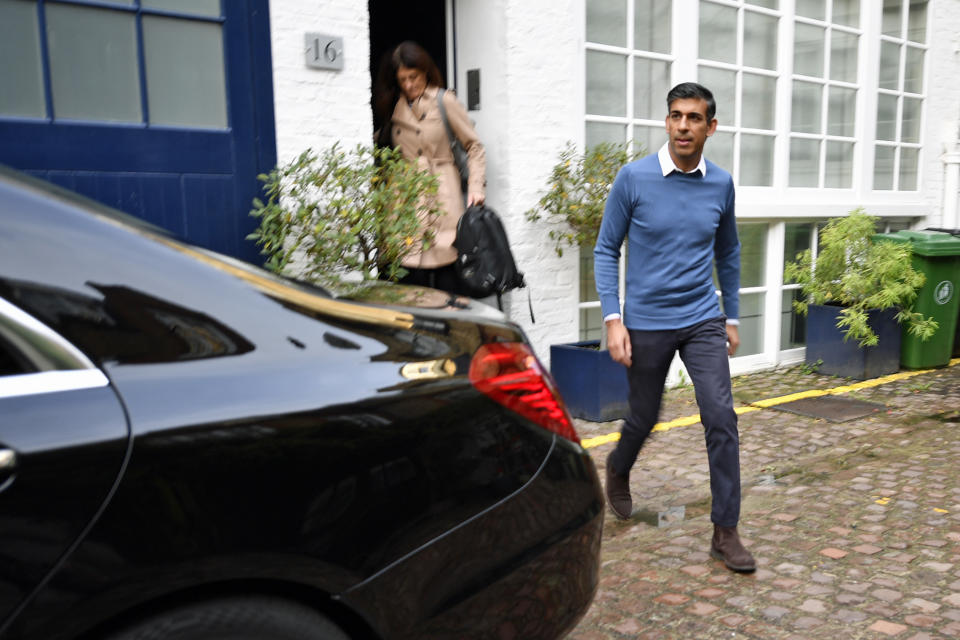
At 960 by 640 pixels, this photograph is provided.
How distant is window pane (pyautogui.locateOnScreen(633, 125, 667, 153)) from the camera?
6.29 metres

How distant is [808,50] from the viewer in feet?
24.6

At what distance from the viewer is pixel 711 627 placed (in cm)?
287

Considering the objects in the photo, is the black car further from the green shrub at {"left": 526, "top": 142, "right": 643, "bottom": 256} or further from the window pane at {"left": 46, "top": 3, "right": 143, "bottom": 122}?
the green shrub at {"left": 526, "top": 142, "right": 643, "bottom": 256}

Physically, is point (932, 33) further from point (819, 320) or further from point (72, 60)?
point (72, 60)

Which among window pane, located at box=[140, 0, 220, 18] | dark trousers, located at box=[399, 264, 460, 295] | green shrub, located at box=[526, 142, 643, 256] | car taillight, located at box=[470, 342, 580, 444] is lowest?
dark trousers, located at box=[399, 264, 460, 295]

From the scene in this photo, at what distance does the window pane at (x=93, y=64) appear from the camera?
3.97 metres

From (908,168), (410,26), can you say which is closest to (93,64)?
(410,26)

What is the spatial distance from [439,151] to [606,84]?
66.5 inches

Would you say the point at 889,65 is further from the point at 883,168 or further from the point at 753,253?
the point at 753,253

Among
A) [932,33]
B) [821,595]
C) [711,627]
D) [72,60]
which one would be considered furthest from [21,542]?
[932,33]

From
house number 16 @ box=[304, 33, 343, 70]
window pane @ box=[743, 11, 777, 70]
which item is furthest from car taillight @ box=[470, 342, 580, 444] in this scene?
window pane @ box=[743, 11, 777, 70]

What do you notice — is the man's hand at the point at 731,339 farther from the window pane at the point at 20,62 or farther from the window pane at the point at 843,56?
the window pane at the point at 843,56

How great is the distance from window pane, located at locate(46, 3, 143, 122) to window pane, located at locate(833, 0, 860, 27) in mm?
6432

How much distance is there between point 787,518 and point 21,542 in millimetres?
3463
